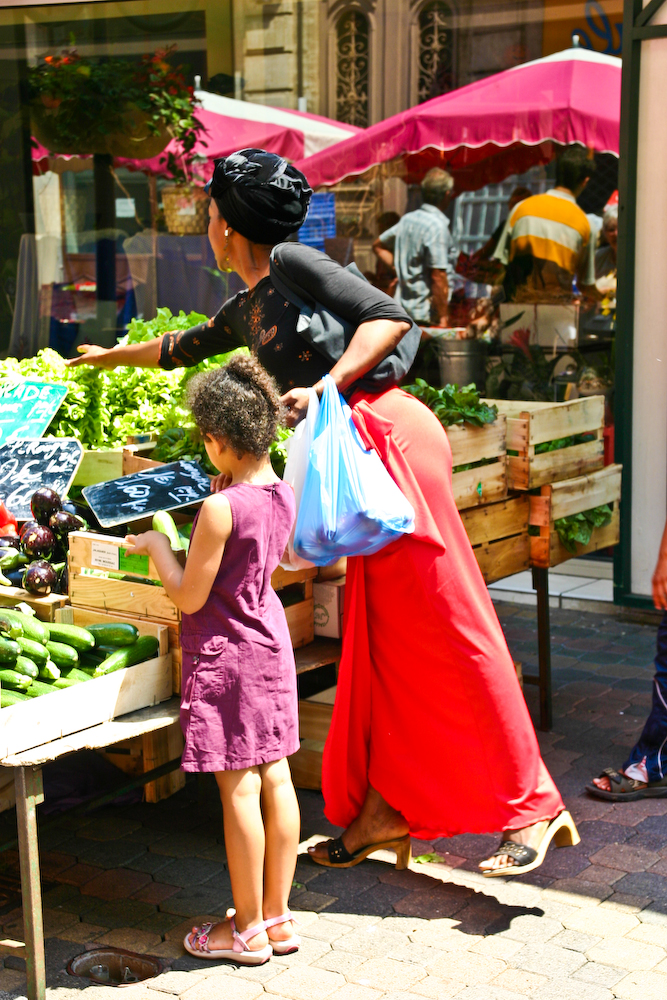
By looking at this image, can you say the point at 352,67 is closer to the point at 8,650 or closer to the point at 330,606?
the point at 330,606

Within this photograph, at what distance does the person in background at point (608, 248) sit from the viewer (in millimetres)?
7012

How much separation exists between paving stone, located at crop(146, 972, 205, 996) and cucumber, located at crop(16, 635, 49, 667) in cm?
96

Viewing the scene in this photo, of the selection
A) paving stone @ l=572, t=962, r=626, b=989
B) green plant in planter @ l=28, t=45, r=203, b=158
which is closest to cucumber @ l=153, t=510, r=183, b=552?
paving stone @ l=572, t=962, r=626, b=989

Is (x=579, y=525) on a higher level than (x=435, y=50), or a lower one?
lower

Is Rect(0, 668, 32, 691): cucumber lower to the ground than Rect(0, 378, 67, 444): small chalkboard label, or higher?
lower

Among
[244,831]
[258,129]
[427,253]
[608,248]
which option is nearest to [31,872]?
[244,831]

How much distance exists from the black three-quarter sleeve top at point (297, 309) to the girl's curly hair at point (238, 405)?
1.21 ft

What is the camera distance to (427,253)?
25.8 ft

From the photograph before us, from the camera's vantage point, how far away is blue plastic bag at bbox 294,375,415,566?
3225mm

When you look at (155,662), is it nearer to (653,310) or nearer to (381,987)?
(381,987)

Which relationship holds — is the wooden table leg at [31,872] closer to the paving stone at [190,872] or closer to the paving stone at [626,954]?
the paving stone at [190,872]

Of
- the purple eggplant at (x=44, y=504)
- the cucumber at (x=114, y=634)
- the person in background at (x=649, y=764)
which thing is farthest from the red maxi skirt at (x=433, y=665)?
the purple eggplant at (x=44, y=504)

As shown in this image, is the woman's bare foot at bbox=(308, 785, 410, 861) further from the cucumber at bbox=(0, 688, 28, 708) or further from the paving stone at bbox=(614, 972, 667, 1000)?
the cucumber at bbox=(0, 688, 28, 708)

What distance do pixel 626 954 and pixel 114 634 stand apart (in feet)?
5.89
